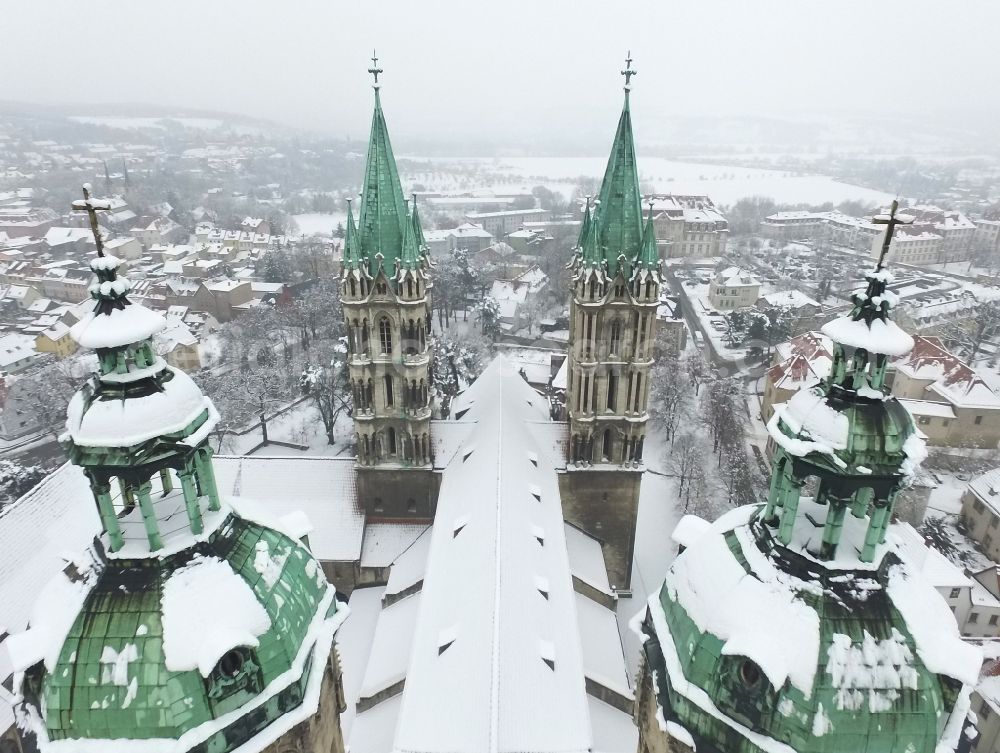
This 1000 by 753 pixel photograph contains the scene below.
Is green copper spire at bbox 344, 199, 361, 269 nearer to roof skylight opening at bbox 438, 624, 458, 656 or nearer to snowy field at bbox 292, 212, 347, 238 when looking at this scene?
roof skylight opening at bbox 438, 624, 458, 656

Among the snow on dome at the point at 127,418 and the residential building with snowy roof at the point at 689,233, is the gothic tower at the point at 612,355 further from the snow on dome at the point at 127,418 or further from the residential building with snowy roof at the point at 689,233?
the residential building with snowy roof at the point at 689,233

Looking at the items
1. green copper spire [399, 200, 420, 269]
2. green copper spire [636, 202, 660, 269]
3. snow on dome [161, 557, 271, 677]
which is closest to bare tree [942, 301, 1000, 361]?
green copper spire [636, 202, 660, 269]

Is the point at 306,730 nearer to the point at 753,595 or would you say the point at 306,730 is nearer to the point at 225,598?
the point at 225,598

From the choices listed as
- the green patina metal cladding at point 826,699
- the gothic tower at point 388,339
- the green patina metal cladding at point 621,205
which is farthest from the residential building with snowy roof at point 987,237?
the green patina metal cladding at point 826,699

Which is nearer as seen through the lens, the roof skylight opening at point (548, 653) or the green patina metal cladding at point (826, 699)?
the green patina metal cladding at point (826, 699)

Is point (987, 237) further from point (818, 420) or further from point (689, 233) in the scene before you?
point (818, 420)
